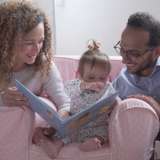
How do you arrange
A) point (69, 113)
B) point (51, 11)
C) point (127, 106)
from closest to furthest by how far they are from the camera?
1. point (127, 106)
2. point (69, 113)
3. point (51, 11)

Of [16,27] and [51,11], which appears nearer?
[16,27]

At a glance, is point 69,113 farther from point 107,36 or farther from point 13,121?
point 107,36

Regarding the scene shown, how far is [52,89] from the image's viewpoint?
60.7 inches

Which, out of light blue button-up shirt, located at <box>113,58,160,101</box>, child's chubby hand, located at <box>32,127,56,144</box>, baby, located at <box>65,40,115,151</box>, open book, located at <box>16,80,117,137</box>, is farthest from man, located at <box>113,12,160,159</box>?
child's chubby hand, located at <box>32,127,56,144</box>

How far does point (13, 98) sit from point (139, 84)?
52cm

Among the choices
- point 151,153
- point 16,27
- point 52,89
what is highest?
point 16,27

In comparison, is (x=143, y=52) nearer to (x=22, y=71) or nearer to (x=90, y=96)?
(x=90, y=96)

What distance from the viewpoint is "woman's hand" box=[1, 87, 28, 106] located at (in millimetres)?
1249

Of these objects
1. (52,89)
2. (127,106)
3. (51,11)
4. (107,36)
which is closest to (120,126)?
(127,106)

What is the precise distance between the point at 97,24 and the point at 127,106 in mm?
1612

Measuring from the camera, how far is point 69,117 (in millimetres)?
1152

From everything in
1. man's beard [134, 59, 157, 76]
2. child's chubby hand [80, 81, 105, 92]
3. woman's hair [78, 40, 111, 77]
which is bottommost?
child's chubby hand [80, 81, 105, 92]

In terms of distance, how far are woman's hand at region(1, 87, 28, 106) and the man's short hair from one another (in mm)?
519

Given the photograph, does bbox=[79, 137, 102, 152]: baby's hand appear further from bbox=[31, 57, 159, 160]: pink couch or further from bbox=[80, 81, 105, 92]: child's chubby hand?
bbox=[80, 81, 105, 92]: child's chubby hand
